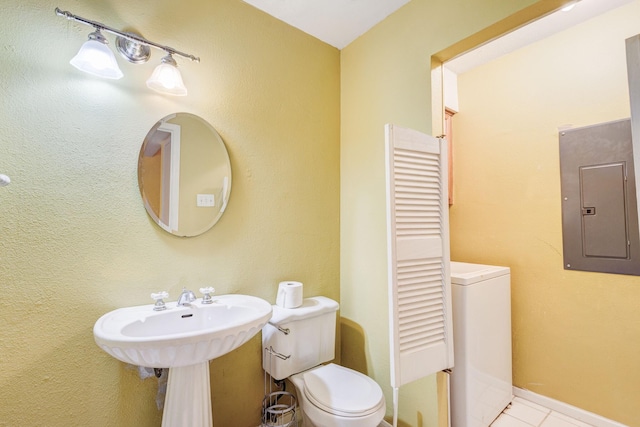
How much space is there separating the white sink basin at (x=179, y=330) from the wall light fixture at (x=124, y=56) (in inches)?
39.8

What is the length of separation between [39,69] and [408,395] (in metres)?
2.29

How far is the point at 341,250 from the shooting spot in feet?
6.71

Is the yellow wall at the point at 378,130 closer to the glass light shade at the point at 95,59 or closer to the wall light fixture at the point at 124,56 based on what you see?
the wall light fixture at the point at 124,56

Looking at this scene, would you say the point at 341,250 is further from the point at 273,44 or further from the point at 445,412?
the point at 273,44

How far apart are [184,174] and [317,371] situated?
129cm

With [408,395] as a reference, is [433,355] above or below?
above

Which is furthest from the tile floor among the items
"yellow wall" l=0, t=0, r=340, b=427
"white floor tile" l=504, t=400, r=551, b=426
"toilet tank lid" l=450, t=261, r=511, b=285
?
"yellow wall" l=0, t=0, r=340, b=427

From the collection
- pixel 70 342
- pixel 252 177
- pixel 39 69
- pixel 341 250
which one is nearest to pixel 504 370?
pixel 341 250

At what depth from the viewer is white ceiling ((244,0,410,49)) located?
64.3 inches

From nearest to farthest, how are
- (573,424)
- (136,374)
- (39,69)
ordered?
(39,69) < (136,374) < (573,424)

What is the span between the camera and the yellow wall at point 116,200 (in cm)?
109

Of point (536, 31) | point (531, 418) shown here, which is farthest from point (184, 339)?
point (536, 31)

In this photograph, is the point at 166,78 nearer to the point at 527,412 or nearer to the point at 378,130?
the point at 378,130

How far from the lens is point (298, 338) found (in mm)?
1593
